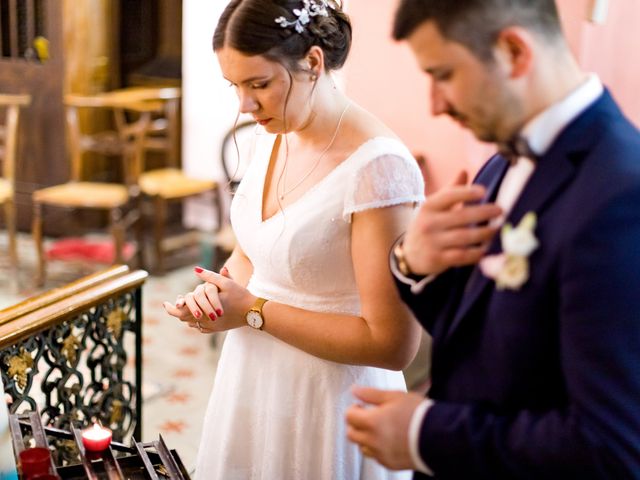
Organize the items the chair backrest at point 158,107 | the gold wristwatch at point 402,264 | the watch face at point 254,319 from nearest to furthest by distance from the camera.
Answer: the gold wristwatch at point 402,264
the watch face at point 254,319
the chair backrest at point 158,107

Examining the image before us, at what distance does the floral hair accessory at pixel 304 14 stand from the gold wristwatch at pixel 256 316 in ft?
1.92

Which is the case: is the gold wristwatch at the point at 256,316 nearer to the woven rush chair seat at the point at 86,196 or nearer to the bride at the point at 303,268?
the bride at the point at 303,268

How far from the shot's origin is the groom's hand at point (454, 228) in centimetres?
106

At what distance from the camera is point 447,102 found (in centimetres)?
105

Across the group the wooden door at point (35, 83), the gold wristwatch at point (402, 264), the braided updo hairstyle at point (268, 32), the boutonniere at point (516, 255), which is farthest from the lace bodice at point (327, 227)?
the wooden door at point (35, 83)

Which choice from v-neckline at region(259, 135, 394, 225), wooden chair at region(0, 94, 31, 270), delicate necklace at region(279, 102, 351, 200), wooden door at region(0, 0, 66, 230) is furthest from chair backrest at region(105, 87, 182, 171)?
delicate necklace at region(279, 102, 351, 200)

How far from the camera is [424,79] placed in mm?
4434

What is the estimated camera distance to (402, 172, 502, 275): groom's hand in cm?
106

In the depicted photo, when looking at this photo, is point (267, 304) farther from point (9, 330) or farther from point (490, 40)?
point (490, 40)

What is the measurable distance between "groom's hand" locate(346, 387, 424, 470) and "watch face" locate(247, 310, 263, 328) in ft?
2.17

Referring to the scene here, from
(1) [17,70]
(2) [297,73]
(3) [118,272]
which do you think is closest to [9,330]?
(3) [118,272]

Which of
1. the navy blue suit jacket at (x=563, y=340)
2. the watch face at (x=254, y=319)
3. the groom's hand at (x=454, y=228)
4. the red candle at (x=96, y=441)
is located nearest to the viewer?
the navy blue suit jacket at (x=563, y=340)

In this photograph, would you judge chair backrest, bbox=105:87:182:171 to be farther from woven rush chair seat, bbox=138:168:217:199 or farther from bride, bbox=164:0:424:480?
bride, bbox=164:0:424:480

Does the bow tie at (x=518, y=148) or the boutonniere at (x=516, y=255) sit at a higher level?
the bow tie at (x=518, y=148)
